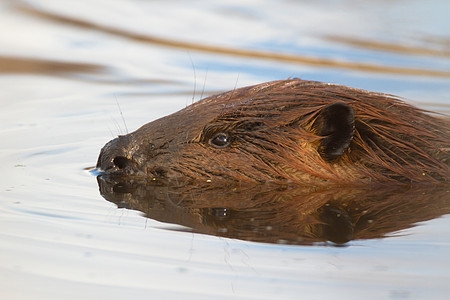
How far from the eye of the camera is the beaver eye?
4734mm

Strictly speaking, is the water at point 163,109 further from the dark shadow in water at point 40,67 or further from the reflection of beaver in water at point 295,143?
the reflection of beaver in water at point 295,143

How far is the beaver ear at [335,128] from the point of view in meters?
4.45

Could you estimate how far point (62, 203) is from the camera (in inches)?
167

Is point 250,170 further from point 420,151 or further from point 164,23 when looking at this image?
point 164,23

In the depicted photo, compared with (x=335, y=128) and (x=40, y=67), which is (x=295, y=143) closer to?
(x=335, y=128)

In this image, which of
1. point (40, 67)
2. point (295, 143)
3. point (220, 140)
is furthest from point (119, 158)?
point (40, 67)

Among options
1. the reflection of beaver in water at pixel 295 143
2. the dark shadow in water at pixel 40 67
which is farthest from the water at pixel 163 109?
the reflection of beaver in water at pixel 295 143

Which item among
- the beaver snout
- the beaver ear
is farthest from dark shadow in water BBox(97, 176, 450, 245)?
the beaver ear

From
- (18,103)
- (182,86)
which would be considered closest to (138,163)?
(18,103)

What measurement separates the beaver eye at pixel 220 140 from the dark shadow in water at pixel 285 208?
26cm

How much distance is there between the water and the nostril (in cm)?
17

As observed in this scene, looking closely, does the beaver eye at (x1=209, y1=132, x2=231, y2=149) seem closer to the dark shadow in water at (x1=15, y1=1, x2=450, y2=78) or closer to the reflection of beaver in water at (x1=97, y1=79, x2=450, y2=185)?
the reflection of beaver in water at (x1=97, y1=79, x2=450, y2=185)

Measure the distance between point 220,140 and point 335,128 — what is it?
70 centimetres

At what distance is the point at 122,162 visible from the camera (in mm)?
4848
